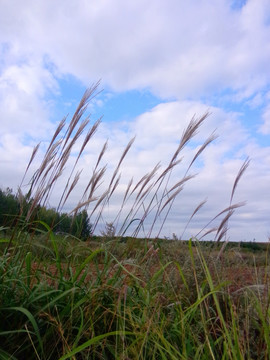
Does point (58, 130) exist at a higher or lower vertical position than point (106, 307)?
higher

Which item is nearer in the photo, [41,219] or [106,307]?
[106,307]

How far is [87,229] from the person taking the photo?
3.49 metres

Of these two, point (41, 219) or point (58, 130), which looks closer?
point (58, 130)

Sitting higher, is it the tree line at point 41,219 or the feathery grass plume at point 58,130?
the feathery grass plume at point 58,130

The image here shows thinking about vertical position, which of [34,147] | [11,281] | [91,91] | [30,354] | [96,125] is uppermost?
[91,91]

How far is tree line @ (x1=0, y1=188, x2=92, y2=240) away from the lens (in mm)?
2405

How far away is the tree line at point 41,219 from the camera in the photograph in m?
2.41

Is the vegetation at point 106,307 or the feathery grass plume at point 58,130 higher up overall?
the feathery grass plume at point 58,130

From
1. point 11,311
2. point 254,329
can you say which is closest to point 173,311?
point 254,329

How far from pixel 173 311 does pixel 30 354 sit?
2.53 feet

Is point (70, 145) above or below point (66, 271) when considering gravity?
above

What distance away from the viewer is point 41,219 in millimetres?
3258

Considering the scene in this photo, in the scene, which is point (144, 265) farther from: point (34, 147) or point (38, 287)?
point (34, 147)

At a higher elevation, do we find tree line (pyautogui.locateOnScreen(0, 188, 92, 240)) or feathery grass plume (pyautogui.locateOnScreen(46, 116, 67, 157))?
feathery grass plume (pyautogui.locateOnScreen(46, 116, 67, 157))
